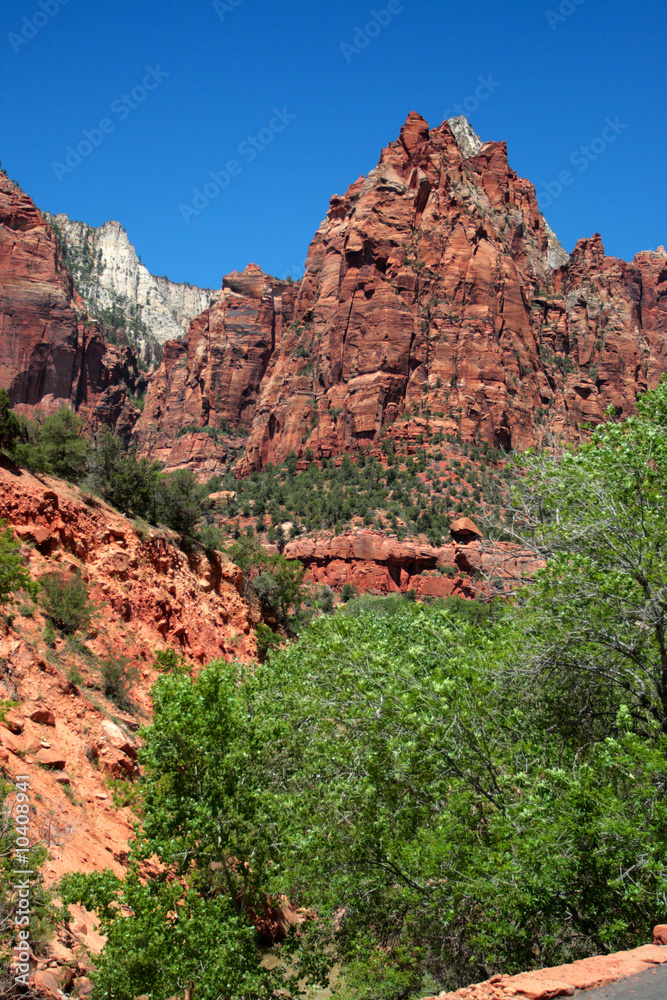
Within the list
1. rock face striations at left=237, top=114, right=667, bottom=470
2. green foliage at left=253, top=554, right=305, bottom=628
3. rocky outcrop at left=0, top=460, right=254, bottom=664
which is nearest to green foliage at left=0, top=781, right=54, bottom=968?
rocky outcrop at left=0, top=460, right=254, bottom=664

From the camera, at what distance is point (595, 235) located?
360ft

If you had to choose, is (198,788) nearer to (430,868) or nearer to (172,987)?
(172,987)

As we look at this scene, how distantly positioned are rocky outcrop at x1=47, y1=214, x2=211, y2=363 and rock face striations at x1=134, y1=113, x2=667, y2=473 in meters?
66.4

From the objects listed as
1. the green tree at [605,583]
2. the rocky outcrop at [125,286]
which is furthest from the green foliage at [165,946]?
the rocky outcrop at [125,286]

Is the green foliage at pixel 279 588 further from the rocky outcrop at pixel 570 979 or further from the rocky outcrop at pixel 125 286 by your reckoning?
the rocky outcrop at pixel 125 286

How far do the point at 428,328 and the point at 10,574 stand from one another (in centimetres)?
6806

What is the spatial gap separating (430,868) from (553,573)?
13.0 ft

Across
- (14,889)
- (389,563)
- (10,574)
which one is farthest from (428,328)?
(14,889)

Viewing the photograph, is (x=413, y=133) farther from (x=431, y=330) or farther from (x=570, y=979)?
(x=570, y=979)

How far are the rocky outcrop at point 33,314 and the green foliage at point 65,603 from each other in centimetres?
7455

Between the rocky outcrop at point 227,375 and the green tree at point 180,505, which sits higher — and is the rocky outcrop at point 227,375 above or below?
above

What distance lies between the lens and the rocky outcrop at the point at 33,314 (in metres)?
86.8

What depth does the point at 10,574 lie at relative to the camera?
45.2 ft

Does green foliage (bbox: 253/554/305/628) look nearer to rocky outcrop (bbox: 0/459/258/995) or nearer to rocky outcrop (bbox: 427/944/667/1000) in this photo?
rocky outcrop (bbox: 0/459/258/995)
